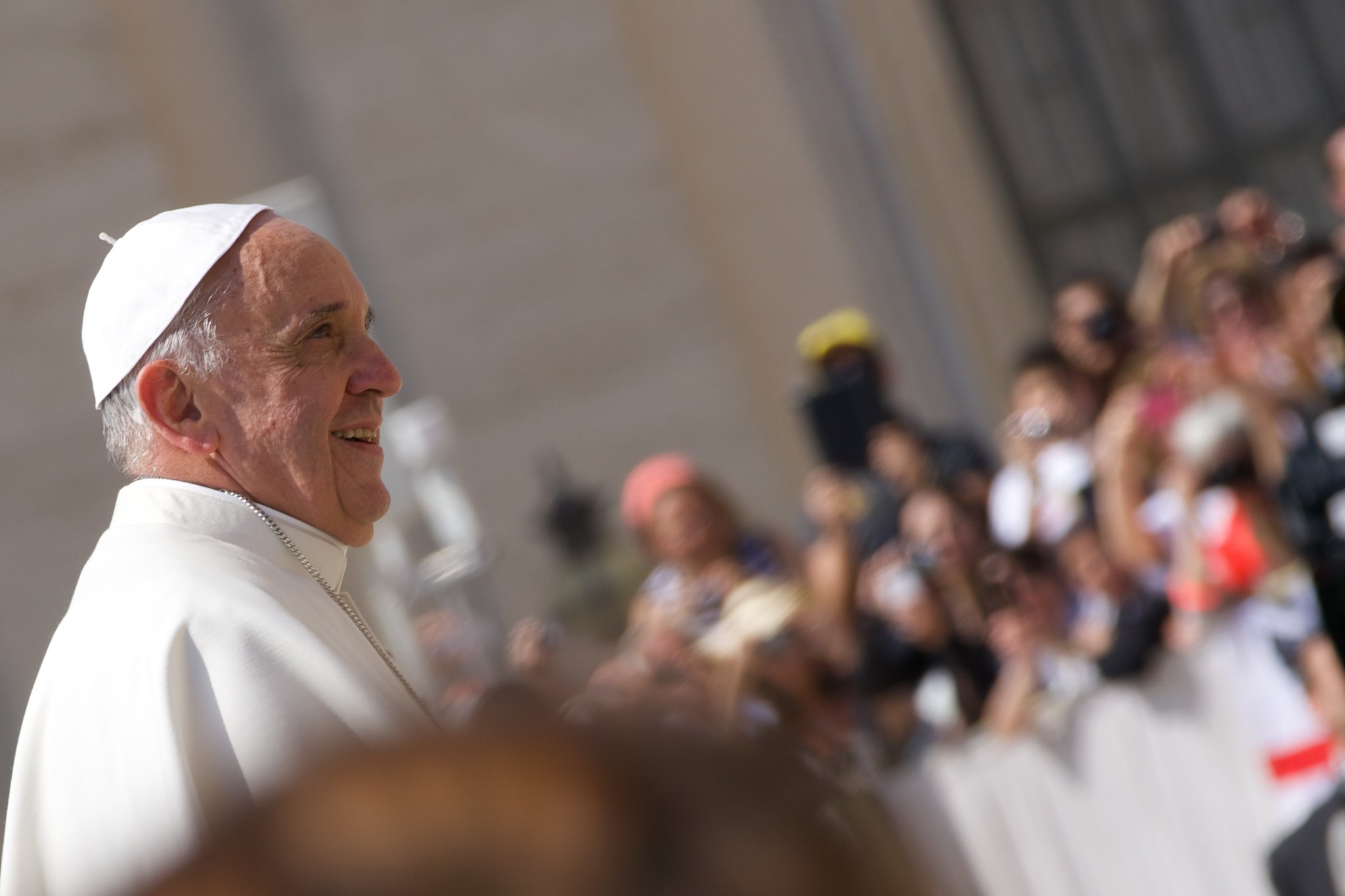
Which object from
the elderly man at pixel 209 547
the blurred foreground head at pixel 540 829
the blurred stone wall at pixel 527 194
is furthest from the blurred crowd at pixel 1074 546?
the blurred foreground head at pixel 540 829

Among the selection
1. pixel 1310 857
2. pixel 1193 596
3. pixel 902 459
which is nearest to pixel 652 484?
pixel 902 459

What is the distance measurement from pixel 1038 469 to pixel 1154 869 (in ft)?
4.43

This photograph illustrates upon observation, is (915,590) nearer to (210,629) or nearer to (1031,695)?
(1031,695)

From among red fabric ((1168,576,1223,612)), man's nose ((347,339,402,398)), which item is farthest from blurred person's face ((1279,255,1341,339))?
man's nose ((347,339,402,398))

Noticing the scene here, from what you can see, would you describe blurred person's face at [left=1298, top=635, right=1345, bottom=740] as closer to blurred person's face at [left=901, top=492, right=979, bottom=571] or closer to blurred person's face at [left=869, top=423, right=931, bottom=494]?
blurred person's face at [left=901, top=492, right=979, bottom=571]

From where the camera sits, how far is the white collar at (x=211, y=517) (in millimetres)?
2197

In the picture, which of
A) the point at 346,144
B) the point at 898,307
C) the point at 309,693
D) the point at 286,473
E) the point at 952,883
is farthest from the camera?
the point at 898,307

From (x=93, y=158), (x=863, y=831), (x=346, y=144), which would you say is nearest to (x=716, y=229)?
(x=346, y=144)

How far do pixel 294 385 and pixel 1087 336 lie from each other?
4.01 m

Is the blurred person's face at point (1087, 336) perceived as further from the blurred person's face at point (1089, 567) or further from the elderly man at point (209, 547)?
the elderly man at point (209, 547)

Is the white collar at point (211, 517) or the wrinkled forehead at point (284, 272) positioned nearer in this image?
the white collar at point (211, 517)

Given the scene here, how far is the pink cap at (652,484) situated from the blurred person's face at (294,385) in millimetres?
3321

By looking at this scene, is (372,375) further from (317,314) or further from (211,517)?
Answer: (211,517)

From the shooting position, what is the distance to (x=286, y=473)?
235 centimetres
